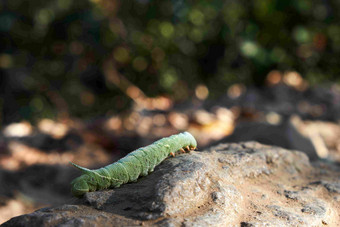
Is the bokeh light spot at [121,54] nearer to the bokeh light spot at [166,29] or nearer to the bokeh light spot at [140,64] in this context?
the bokeh light spot at [140,64]

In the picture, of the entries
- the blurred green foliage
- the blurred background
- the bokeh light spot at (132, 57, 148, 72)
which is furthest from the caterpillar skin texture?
the bokeh light spot at (132, 57, 148, 72)

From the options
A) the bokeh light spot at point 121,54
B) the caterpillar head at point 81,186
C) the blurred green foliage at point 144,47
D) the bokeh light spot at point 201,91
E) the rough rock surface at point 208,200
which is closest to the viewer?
the rough rock surface at point 208,200

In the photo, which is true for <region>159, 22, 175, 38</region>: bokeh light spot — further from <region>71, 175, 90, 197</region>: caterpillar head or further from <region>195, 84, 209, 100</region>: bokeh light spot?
<region>71, 175, 90, 197</region>: caterpillar head

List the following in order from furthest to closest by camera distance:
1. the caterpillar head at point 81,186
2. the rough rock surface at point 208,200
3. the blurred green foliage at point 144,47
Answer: the blurred green foliage at point 144,47, the caterpillar head at point 81,186, the rough rock surface at point 208,200

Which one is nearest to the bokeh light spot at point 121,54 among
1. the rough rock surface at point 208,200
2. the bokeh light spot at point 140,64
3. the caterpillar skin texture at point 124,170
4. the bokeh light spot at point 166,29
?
the bokeh light spot at point 140,64

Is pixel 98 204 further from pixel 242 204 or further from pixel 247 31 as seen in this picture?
pixel 247 31

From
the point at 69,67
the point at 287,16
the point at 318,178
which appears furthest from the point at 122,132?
the point at 287,16
